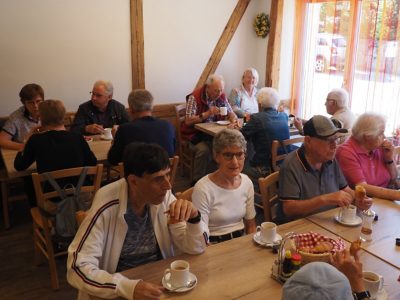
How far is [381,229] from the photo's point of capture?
192 centimetres

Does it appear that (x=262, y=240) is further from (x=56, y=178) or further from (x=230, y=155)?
(x=56, y=178)

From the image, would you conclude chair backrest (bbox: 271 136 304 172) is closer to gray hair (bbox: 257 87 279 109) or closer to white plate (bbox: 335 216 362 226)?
gray hair (bbox: 257 87 279 109)

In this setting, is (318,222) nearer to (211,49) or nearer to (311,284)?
(311,284)

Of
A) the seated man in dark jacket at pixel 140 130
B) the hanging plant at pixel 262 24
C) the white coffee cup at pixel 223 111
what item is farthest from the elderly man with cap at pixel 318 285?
the hanging plant at pixel 262 24

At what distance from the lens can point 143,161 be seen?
1502mm

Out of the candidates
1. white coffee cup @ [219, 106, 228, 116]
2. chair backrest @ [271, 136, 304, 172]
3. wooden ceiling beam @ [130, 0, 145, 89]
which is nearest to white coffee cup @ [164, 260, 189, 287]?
chair backrest @ [271, 136, 304, 172]

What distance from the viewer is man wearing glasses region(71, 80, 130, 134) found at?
3816 mm

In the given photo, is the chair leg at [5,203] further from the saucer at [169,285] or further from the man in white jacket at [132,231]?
the saucer at [169,285]

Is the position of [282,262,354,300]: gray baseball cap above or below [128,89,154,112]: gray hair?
below

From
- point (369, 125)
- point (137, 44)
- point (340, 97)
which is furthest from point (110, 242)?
point (137, 44)

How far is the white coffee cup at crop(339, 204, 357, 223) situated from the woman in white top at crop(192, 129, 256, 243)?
507 millimetres

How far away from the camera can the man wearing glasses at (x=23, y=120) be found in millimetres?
3387

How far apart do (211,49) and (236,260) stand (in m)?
4.30

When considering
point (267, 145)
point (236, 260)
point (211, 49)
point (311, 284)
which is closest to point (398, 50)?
point (267, 145)
